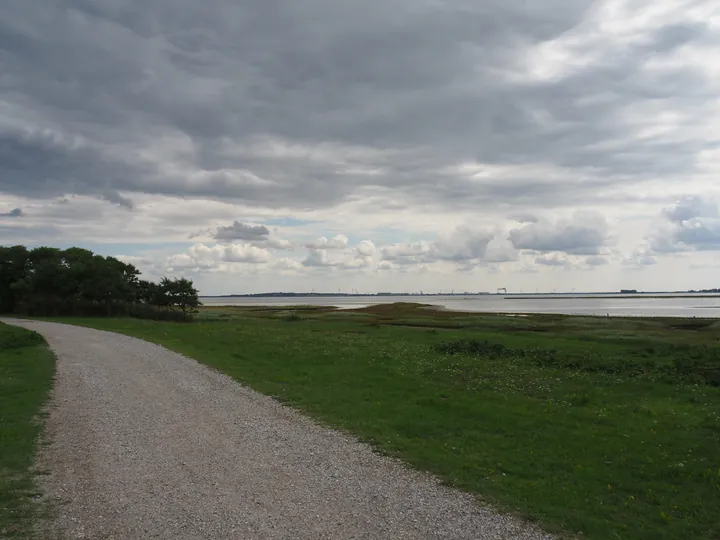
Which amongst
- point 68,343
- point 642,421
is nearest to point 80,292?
point 68,343

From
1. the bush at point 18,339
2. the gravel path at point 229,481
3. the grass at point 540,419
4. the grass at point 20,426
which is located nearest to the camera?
the gravel path at point 229,481

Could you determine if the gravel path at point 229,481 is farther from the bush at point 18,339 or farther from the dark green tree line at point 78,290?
the dark green tree line at point 78,290

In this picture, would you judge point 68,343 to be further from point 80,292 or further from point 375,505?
point 80,292

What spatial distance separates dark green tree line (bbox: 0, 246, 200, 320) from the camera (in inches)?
2571

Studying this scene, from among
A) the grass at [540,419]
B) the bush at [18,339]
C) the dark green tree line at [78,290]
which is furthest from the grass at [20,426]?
the dark green tree line at [78,290]

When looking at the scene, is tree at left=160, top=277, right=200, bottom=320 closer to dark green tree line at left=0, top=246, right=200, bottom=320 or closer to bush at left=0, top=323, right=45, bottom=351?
dark green tree line at left=0, top=246, right=200, bottom=320

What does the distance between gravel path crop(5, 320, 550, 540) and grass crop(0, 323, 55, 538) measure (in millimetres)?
392

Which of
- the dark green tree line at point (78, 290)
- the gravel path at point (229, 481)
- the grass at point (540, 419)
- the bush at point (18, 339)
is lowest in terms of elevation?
the grass at point (540, 419)

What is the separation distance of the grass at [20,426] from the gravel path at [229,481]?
1.29ft

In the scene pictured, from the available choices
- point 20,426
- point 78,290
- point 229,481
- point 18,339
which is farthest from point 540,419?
point 78,290

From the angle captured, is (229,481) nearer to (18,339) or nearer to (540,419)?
(540,419)

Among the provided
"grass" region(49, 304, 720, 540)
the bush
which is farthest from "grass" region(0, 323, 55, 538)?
"grass" region(49, 304, 720, 540)

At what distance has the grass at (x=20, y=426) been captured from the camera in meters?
8.50

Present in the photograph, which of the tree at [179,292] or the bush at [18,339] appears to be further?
the tree at [179,292]
